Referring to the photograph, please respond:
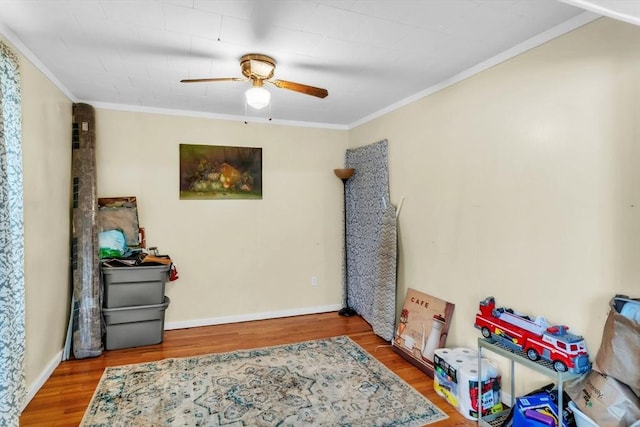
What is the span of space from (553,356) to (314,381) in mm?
1602

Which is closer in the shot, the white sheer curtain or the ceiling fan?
the white sheer curtain

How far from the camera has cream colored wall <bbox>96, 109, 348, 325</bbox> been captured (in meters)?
3.56

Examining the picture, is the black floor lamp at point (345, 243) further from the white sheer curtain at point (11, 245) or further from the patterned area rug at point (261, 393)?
the white sheer curtain at point (11, 245)

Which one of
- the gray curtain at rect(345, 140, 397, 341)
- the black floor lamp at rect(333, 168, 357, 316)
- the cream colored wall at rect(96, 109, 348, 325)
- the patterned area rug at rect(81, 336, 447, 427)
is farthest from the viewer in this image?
the black floor lamp at rect(333, 168, 357, 316)

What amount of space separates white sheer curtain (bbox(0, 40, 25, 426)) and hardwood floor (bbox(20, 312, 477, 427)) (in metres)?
0.25

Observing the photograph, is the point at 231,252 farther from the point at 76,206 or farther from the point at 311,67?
the point at 311,67

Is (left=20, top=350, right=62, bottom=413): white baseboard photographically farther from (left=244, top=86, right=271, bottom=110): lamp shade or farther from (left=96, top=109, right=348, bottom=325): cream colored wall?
(left=244, top=86, right=271, bottom=110): lamp shade

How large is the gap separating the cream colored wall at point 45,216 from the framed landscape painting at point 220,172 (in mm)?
1054

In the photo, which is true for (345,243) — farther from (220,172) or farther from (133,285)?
(133,285)

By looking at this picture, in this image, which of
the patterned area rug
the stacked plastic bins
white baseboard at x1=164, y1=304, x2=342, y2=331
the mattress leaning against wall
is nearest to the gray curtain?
white baseboard at x1=164, y1=304, x2=342, y2=331

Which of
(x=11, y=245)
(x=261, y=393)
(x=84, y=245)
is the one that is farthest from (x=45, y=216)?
(x=261, y=393)

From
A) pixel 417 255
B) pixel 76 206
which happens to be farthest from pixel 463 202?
pixel 76 206

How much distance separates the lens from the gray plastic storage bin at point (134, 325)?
317 cm

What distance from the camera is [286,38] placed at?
6.84ft
